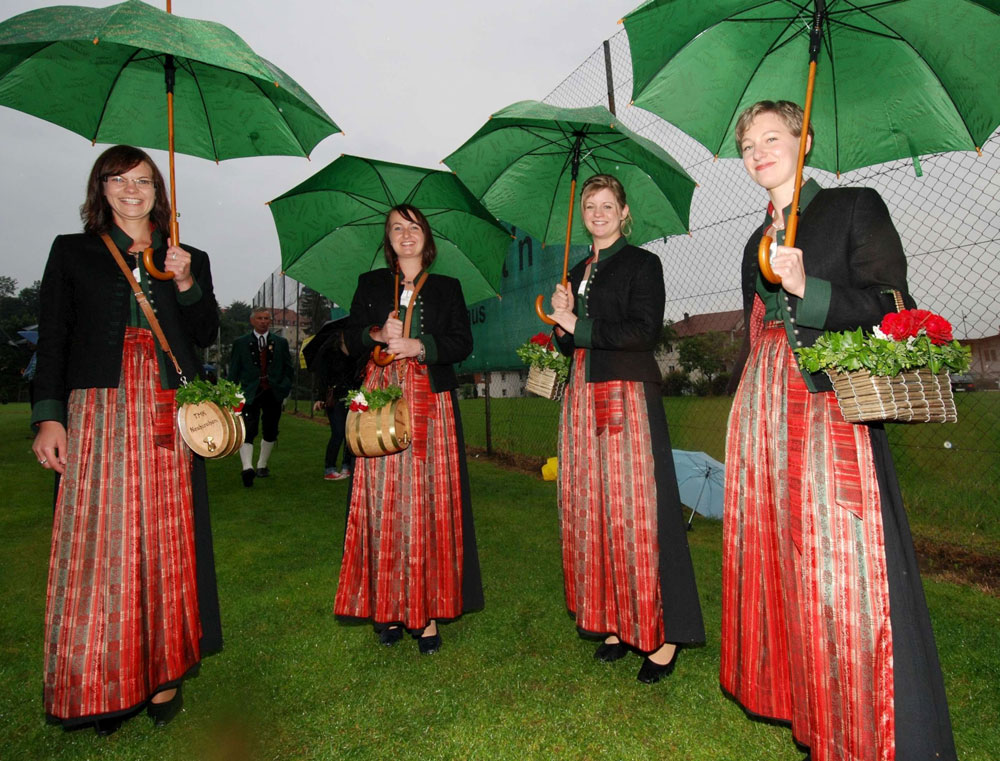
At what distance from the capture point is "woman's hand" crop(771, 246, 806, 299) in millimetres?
1691

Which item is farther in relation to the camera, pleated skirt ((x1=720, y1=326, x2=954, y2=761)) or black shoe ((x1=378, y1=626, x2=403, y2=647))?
black shoe ((x1=378, y1=626, x2=403, y2=647))

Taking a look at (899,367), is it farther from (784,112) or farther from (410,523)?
(410,523)

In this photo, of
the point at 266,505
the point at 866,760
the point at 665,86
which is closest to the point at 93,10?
the point at 665,86

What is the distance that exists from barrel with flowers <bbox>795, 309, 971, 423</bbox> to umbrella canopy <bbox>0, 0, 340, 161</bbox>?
2040mm

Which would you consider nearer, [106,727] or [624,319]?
[106,727]

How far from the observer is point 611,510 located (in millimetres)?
2637

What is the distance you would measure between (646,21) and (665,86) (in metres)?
0.27

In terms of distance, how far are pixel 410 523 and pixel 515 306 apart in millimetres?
4803

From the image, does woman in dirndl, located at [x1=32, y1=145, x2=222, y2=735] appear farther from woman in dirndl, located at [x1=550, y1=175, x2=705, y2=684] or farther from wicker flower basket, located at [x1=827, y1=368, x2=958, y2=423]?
wicker flower basket, located at [x1=827, y1=368, x2=958, y2=423]

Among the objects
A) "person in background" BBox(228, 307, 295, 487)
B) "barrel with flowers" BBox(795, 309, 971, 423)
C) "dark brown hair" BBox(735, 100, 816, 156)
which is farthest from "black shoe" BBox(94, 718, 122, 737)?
"person in background" BBox(228, 307, 295, 487)

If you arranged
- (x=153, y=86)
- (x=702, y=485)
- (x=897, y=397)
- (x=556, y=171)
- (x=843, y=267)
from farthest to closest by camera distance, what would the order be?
(x=702, y=485), (x=556, y=171), (x=153, y=86), (x=843, y=267), (x=897, y=397)

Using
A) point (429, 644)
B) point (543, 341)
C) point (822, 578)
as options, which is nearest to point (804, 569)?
point (822, 578)

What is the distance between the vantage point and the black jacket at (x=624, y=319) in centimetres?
260

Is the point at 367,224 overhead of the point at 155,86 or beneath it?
beneath
